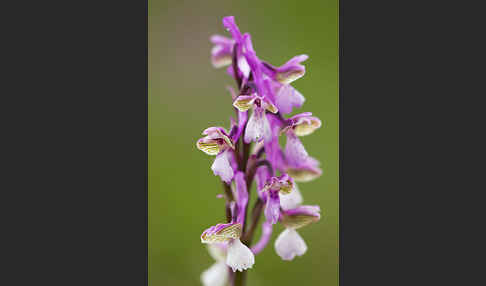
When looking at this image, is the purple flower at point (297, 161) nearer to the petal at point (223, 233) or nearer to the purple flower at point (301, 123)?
the purple flower at point (301, 123)

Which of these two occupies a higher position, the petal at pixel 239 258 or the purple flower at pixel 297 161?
the purple flower at pixel 297 161

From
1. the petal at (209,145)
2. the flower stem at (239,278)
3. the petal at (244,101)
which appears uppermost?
the petal at (244,101)

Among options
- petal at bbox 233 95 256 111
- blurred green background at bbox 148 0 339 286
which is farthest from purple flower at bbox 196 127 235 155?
blurred green background at bbox 148 0 339 286

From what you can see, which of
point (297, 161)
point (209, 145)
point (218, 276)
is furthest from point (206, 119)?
point (209, 145)

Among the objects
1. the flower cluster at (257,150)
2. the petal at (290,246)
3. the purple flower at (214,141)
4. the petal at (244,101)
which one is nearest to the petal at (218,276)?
the flower cluster at (257,150)

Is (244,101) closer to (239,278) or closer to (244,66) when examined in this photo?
(244,66)

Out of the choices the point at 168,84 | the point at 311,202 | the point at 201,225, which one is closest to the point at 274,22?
the point at 168,84

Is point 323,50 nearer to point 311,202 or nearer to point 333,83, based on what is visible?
point 333,83
